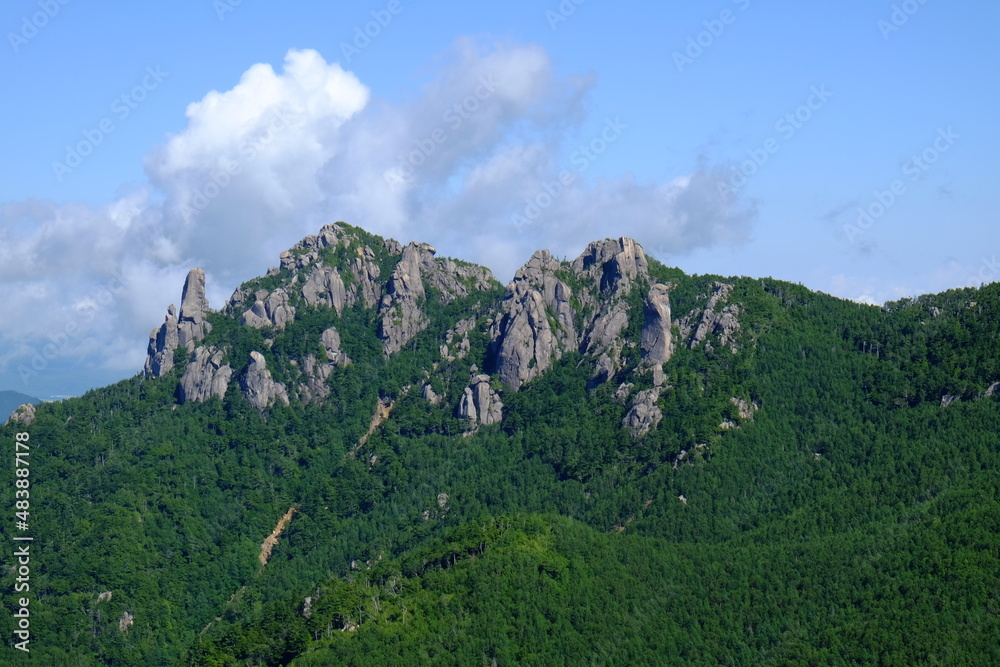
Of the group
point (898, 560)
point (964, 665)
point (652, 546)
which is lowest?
point (964, 665)

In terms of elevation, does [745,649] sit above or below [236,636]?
below

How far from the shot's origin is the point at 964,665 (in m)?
138

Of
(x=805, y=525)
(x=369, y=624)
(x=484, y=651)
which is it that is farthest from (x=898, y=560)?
(x=369, y=624)

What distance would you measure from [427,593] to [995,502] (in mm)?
101065

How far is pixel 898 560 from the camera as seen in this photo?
539ft

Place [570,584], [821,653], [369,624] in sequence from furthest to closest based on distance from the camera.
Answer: [570,584] < [369,624] < [821,653]

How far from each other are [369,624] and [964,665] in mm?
90897

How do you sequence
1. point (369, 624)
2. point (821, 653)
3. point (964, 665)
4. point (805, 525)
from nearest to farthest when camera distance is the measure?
1. point (964, 665)
2. point (821, 653)
3. point (369, 624)
4. point (805, 525)

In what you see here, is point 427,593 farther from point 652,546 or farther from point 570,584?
point 652,546

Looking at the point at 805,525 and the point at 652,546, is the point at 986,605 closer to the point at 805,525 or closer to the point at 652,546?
the point at 805,525

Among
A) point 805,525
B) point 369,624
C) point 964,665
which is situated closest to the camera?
point 964,665

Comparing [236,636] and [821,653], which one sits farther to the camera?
[236,636]

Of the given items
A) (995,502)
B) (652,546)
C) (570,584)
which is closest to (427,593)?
(570,584)

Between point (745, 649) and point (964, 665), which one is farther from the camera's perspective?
point (745, 649)
